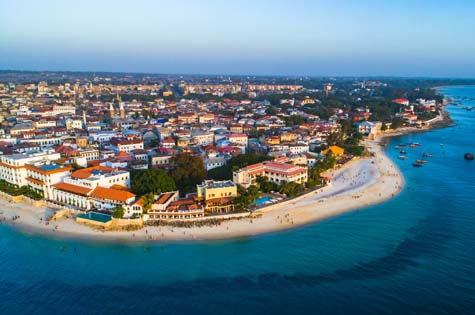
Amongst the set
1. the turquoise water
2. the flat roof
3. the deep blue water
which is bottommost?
the deep blue water

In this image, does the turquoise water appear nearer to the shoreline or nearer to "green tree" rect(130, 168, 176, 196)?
the shoreline

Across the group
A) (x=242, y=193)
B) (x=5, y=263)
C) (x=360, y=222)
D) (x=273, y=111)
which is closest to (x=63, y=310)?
(x=5, y=263)

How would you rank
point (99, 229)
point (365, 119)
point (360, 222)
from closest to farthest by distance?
point (99, 229)
point (360, 222)
point (365, 119)

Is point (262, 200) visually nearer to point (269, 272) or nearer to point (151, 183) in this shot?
point (151, 183)

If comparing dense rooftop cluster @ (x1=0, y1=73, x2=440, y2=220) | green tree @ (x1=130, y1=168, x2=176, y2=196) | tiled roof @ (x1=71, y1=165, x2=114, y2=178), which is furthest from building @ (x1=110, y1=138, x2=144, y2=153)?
green tree @ (x1=130, y1=168, x2=176, y2=196)

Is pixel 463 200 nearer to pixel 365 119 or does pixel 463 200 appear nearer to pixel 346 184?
pixel 346 184

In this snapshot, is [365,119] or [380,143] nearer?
[380,143]
